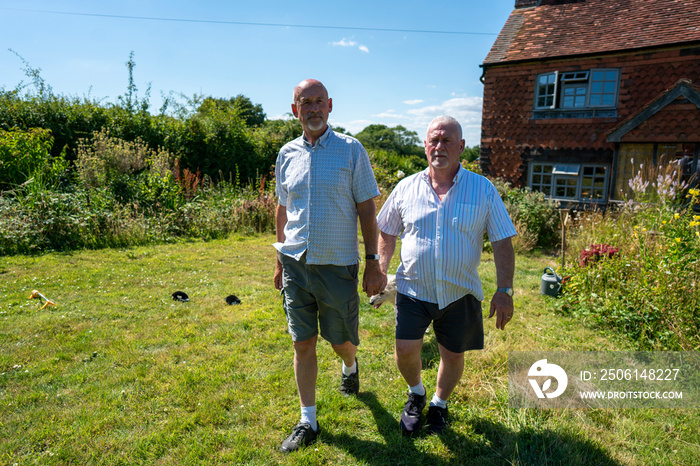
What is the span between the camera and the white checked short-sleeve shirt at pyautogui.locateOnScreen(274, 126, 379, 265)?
253 centimetres

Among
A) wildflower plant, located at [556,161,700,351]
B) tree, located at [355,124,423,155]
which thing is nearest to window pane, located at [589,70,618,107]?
wildflower plant, located at [556,161,700,351]

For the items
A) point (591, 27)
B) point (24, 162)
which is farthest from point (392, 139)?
point (24, 162)

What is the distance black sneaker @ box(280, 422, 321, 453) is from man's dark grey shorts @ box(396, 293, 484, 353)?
0.83 m

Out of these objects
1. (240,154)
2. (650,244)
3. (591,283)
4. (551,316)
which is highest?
(240,154)

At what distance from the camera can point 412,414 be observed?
8.84 feet

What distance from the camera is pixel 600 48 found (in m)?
11.5

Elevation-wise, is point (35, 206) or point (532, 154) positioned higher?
point (532, 154)

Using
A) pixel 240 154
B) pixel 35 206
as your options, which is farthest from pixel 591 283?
pixel 240 154

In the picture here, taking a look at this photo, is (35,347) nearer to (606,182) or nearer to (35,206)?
(35,206)

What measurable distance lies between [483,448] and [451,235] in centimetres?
135

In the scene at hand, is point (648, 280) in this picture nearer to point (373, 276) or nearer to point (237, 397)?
point (373, 276)

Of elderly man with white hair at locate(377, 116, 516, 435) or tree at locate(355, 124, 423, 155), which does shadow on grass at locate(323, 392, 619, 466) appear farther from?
tree at locate(355, 124, 423, 155)

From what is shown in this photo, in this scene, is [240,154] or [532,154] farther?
[240,154]

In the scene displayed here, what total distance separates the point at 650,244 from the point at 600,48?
984cm
